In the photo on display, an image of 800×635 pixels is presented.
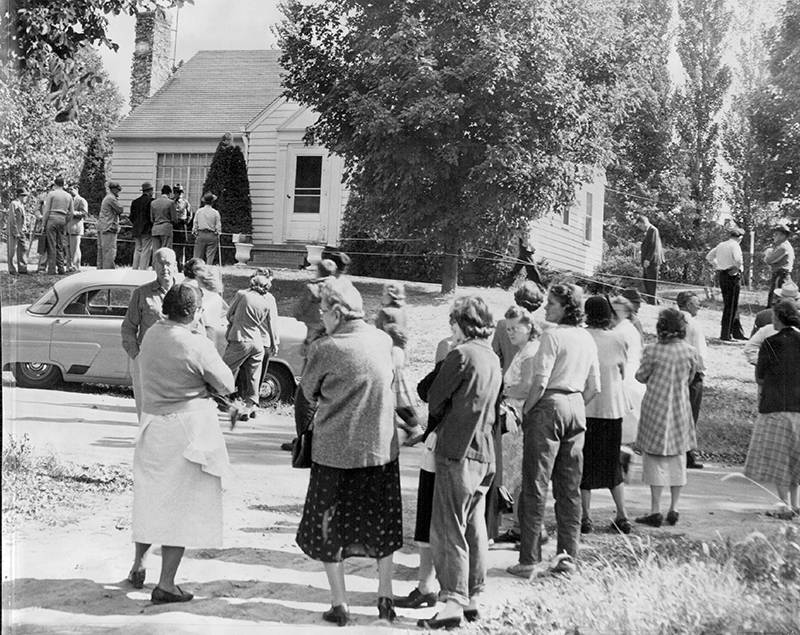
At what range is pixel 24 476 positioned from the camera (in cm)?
565

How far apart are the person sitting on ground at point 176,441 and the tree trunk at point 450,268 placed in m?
1.31

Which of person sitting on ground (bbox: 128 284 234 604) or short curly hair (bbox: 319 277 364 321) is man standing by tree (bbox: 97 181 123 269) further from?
short curly hair (bbox: 319 277 364 321)

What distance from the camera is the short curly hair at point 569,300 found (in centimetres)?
466

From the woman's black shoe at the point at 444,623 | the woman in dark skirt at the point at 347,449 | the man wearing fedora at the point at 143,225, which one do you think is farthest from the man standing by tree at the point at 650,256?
the man wearing fedora at the point at 143,225

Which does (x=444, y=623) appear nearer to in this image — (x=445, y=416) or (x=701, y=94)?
(x=445, y=416)

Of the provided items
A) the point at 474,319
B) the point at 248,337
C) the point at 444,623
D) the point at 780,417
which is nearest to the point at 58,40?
the point at 248,337

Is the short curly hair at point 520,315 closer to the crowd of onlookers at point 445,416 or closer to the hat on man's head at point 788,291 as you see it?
the crowd of onlookers at point 445,416

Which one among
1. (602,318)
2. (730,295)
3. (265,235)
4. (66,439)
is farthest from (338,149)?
(66,439)

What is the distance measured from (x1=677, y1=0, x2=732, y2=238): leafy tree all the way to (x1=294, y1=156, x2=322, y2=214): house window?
6.43 ft

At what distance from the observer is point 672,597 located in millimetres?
4203

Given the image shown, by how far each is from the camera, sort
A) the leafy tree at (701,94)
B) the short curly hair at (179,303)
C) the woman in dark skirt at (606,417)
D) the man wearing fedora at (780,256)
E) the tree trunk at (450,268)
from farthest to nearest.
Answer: the woman in dark skirt at (606,417) → the tree trunk at (450,268) → the man wearing fedora at (780,256) → the leafy tree at (701,94) → the short curly hair at (179,303)

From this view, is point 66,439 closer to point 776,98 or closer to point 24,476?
point 24,476

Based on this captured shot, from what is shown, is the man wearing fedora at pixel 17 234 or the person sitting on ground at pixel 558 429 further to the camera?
the man wearing fedora at pixel 17 234

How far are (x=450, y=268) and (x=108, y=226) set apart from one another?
76.4 inches
